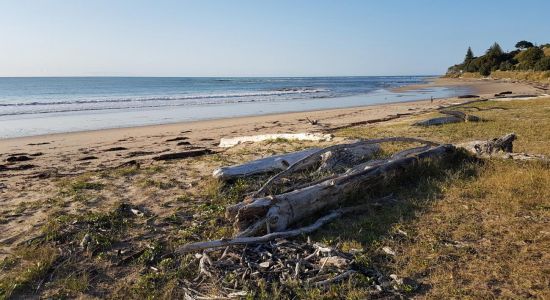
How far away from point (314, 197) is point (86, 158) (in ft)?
26.7

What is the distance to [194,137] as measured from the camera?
15.3 meters

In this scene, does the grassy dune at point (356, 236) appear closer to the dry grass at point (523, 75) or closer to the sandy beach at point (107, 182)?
the sandy beach at point (107, 182)

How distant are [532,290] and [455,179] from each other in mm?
3296

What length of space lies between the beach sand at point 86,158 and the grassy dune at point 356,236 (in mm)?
164

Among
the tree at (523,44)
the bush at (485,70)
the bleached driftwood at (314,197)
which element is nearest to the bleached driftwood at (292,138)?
the bleached driftwood at (314,197)

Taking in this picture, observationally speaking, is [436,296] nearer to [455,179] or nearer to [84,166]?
[455,179]

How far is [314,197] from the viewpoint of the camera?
5340 mm

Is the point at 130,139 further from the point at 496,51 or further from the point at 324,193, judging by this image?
the point at 496,51

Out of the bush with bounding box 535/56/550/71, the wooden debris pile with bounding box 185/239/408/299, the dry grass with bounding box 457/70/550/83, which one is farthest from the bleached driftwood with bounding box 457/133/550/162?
the bush with bounding box 535/56/550/71

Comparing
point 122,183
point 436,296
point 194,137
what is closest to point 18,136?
point 194,137

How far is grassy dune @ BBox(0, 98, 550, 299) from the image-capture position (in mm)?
3670

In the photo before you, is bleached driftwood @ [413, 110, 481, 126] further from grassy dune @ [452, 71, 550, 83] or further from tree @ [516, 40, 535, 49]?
tree @ [516, 40, 535, 49]

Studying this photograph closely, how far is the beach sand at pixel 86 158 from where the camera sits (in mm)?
5910

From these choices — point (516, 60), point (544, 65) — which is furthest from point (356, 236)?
point (516, 60)
